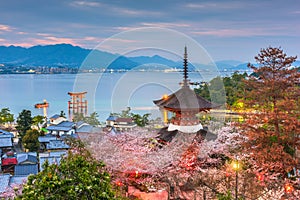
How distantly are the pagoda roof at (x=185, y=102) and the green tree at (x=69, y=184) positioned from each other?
6.26 metres

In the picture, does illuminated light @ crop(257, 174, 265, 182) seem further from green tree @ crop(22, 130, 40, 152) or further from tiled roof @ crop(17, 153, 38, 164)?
green tree @ crop(22, 130, 40, 152)

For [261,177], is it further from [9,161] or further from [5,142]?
[5,142]

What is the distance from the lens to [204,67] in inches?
412

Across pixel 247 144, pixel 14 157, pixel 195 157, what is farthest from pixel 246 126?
pixel 14 157

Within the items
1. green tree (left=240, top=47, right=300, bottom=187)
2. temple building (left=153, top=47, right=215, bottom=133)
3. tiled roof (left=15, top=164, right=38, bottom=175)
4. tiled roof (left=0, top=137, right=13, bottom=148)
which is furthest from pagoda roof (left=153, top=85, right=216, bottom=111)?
tiled roof (left=0, top=137, right=13, bottom=148)

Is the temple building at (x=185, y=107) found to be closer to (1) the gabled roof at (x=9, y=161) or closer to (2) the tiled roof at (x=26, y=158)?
(2) the tiled roof at (x=26, y=158)

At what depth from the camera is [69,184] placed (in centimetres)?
365

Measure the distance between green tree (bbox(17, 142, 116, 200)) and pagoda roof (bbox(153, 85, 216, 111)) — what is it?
626 centimetres

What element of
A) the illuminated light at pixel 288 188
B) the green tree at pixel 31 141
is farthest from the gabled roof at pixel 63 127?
the illuminated light at pixel 288 188

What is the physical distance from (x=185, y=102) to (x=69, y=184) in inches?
270

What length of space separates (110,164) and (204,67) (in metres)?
4.81

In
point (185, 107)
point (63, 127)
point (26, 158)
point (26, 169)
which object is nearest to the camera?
point (185, 107)

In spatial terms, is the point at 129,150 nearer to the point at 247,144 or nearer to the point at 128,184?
the point at 128,184

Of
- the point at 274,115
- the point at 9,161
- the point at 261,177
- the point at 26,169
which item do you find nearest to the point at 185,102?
the point at 274,115
